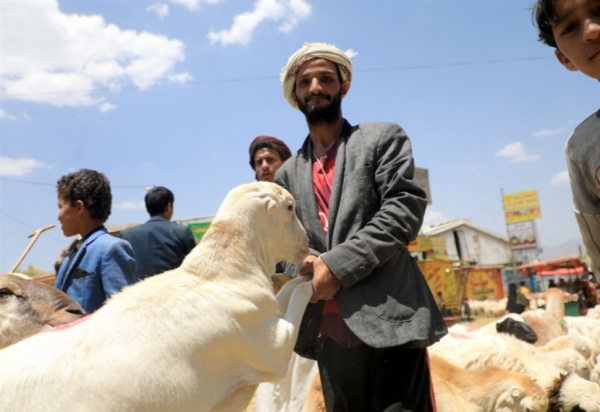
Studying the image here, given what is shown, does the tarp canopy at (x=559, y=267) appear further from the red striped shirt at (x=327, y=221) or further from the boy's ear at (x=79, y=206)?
the boy's ear at (x=79, y=206)

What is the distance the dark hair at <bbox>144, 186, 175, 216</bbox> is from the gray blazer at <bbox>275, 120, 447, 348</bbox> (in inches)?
115

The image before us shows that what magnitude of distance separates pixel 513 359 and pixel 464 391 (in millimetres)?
1467

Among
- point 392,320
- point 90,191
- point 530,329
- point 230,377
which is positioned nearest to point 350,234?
point 392,320

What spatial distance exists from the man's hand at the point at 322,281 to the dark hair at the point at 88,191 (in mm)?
1856

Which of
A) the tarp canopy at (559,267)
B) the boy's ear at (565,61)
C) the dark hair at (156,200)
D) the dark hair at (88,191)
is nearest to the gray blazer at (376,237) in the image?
the boy's ear at (565,61)

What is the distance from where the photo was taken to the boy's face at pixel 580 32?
152cm

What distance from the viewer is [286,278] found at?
3.02 meters

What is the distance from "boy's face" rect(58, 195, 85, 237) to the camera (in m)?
3.54

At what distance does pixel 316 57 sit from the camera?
2.96 meters

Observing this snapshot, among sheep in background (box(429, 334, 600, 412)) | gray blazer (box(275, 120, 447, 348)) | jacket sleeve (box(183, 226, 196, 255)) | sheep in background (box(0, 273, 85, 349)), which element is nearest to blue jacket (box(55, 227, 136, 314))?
sheep in background (box(0, 273, 85, 349))

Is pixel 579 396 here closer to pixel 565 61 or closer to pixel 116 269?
pixel 565 61

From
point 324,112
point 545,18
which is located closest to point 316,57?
point 324,112

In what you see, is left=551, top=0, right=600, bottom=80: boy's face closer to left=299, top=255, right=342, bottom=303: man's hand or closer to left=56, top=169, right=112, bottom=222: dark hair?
left=299, top=255, right=342, bottom=303: man's hand

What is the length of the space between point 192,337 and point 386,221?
42.8 inches
